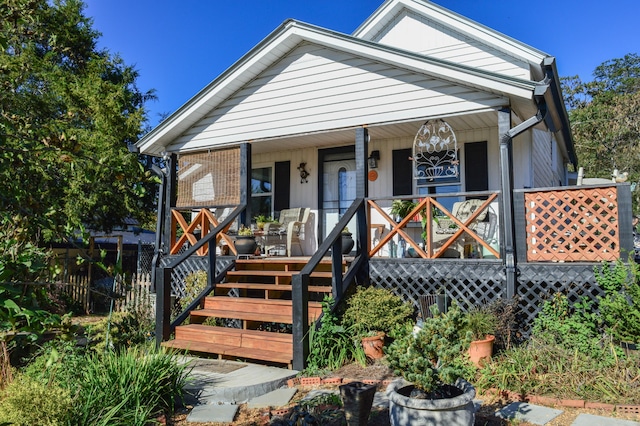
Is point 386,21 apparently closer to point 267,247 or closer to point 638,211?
point 267,247

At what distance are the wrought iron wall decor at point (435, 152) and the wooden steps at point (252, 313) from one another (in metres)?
2.58

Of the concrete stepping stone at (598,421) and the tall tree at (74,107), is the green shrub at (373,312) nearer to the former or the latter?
the concrete stepping stone at (598,421)

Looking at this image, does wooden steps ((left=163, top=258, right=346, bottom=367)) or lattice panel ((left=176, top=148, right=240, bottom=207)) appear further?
lattice panel ((left=176, top=148, right=240, bottom=207))

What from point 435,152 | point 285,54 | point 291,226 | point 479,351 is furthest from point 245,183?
point 479,351

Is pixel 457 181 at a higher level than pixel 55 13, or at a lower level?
lower

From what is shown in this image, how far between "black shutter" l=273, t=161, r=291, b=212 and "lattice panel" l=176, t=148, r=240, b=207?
1600 millimetres

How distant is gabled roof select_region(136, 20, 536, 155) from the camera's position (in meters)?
6.43

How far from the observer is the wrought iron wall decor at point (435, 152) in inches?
314

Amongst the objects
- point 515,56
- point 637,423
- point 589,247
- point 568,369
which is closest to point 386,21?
point 515,56

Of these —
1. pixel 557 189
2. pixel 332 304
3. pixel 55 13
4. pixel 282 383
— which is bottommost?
pixel 282 383

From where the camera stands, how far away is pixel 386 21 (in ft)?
36.8

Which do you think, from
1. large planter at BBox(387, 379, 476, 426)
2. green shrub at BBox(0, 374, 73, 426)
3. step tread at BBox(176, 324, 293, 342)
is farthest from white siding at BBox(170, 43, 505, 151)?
green shrub at BBox(0, 374, 73, 426)

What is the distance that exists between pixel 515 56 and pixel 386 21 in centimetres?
351

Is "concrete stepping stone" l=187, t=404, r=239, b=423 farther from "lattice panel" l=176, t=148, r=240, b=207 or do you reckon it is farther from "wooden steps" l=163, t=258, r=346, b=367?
"lattice panel" l=176, t=148, r=240, b=207
